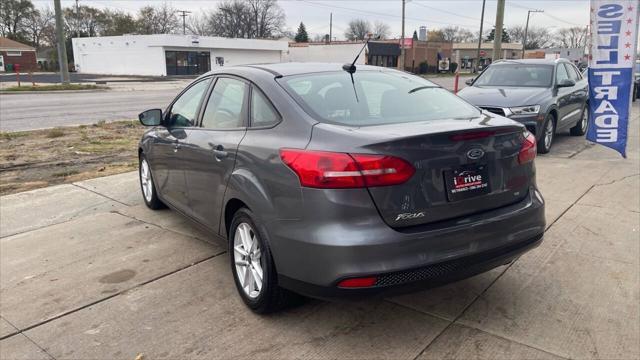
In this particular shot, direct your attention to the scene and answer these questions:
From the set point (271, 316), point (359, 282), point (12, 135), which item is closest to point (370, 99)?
point (359, 282)

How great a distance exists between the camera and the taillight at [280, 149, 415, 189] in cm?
272

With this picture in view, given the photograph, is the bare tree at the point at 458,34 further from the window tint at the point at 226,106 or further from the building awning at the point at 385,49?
the window tint at the point at 226,106

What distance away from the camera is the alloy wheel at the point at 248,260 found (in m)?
3.36

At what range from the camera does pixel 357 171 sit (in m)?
2.72

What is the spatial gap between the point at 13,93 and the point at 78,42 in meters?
45.3

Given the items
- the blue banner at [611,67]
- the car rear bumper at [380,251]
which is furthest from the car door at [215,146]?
the blue banner at [611,67]

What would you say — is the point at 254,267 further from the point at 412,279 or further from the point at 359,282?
the point at 412,279

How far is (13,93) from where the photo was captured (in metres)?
27.1

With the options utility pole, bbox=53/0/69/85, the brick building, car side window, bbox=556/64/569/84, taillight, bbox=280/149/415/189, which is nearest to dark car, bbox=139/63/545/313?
taillight, bbox=280/149/415/189

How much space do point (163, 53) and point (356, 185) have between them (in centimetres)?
5711

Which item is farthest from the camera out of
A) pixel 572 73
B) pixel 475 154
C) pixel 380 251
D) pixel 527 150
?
pixel 572 73

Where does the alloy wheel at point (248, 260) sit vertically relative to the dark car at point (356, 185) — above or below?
below

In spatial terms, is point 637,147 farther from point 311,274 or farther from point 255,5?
point 255,5

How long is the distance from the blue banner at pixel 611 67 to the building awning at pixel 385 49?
59.3 metres
